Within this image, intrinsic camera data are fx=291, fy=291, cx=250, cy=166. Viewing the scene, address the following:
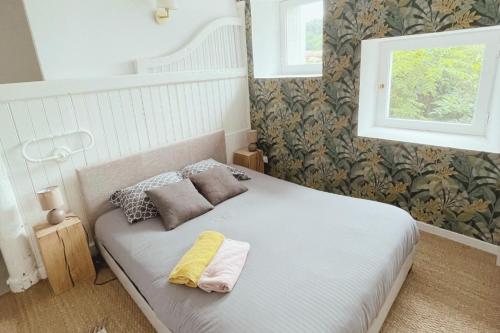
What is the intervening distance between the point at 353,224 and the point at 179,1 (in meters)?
2.39

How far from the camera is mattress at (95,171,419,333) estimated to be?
1.26m

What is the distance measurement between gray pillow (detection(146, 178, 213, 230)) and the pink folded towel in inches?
19.9

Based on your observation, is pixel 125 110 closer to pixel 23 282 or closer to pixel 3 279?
pixel 23 282

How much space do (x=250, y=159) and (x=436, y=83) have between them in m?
1.83

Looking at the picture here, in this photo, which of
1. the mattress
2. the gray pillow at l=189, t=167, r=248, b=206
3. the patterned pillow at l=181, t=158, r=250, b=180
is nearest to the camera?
the mattress

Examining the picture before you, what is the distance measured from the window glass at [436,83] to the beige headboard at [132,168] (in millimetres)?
1806

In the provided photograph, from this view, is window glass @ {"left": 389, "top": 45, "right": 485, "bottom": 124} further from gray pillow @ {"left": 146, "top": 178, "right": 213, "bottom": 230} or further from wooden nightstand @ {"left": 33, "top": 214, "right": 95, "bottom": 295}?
wooden nightstand @ {"left": 33, "top": 214, "right": 95, "bottom": 295}

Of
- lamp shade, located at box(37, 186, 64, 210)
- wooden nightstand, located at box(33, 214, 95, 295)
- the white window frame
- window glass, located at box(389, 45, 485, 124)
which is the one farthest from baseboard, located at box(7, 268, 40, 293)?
window glass, located at box(389, 45, 485, 124)

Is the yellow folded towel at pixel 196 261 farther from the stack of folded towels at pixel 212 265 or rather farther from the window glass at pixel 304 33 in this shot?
the window glass at pixel 304 33

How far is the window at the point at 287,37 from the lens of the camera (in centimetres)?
304

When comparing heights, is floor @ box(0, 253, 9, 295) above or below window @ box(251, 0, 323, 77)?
below

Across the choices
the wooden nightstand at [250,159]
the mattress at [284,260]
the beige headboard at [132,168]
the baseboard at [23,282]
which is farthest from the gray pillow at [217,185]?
the baseboard at [23,282]

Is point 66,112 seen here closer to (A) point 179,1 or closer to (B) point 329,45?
(A) point 179,1

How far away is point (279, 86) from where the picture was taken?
120 inches
